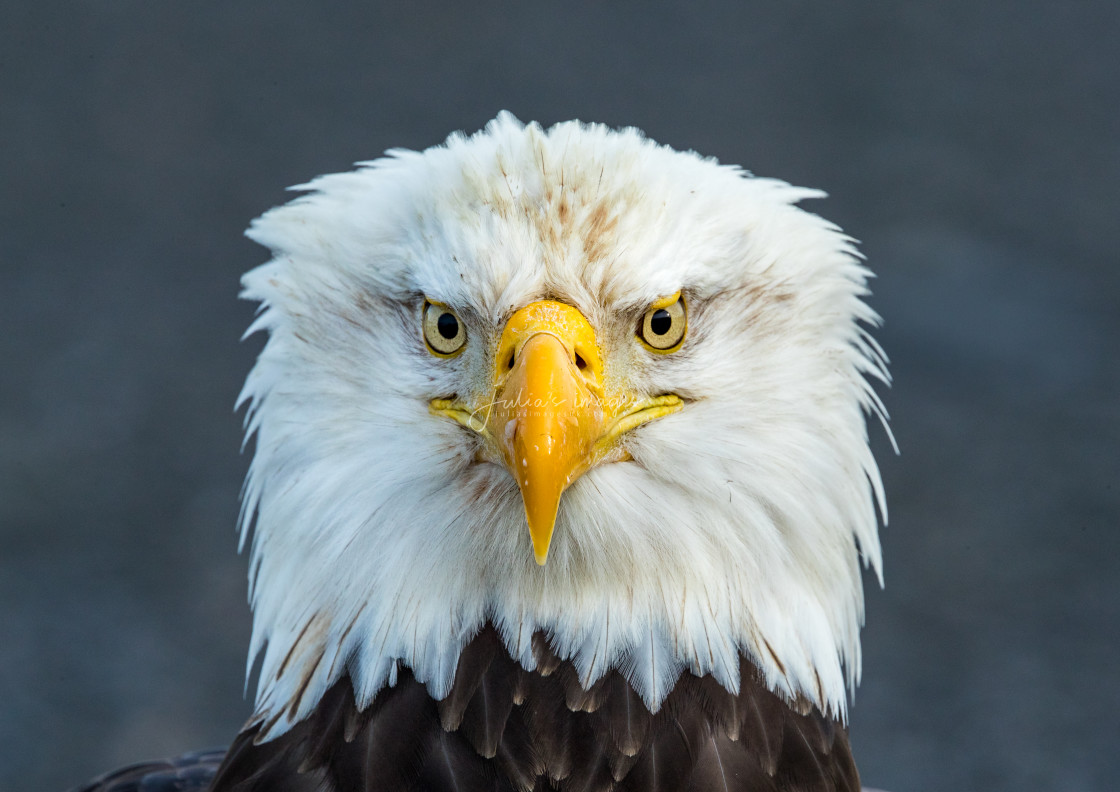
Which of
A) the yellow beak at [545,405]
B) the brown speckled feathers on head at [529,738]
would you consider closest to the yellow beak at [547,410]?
the yellow beak at [545,405]

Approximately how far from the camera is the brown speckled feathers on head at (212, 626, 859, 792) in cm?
141

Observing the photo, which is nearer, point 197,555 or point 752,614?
point 752,614

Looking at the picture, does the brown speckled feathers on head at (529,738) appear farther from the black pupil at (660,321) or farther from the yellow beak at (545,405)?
the black pupil at (660,321)

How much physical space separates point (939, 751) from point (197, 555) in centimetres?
214

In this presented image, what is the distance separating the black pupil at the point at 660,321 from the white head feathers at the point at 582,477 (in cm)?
3

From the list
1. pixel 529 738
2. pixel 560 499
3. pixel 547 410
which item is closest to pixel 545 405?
pixel 547 410

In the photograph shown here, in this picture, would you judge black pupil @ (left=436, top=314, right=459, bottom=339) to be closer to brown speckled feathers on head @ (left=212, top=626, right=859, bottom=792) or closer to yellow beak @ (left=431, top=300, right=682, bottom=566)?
yellow beak @ (left=431, top=300, right=682, bottom=566)

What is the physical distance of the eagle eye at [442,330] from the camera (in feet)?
4.70

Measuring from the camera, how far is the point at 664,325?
1446 mm

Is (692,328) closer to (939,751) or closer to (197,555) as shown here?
(939,751)

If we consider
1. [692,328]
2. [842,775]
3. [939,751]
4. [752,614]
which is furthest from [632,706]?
[939,751]

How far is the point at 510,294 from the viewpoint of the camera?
137cm

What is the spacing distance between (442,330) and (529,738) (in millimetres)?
441

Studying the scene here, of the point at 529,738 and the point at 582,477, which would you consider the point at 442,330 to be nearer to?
the point at 582,477
